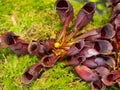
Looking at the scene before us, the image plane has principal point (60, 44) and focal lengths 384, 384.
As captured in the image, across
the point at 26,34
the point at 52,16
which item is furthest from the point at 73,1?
the point at 26,34

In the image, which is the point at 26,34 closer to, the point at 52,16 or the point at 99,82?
the point at 52,16

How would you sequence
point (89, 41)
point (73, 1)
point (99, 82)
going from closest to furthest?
point (99, 82)
point (89, 41)
point (73, 1)

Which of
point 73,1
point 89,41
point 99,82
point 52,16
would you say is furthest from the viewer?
point 73,1

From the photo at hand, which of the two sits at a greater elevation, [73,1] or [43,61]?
[73,1]

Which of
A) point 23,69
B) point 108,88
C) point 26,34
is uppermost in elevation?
point 26,34

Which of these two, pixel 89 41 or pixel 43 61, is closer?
pixel 43 61

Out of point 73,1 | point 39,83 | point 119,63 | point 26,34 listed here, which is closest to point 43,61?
point 39,83

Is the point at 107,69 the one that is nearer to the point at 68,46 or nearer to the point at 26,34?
the point at 68,46
